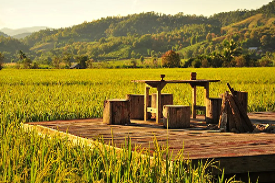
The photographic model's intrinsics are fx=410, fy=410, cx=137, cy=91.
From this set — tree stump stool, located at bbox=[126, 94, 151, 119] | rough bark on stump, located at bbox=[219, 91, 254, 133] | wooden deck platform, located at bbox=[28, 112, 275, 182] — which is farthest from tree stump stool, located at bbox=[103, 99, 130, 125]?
rough bark on stump, located at bbox=[219, 91, 254, 133]

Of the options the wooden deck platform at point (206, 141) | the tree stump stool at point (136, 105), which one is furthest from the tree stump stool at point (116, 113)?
the tree stump stool at point (136, 105)

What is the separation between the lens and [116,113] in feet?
27.2

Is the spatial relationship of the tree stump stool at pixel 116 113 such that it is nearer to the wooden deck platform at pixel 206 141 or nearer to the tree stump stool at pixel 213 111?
the wooden deck platform at pixel 206 141

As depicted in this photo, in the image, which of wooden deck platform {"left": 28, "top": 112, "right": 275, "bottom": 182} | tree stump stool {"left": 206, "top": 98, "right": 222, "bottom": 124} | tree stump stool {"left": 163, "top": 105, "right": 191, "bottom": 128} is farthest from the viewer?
tree stump stool {"left": 206, "top": 98, "right": 222, "bottom": 124}

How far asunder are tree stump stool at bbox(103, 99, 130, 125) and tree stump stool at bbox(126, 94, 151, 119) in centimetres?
96

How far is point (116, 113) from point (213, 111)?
2011mm

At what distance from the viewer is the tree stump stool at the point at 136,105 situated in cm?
932

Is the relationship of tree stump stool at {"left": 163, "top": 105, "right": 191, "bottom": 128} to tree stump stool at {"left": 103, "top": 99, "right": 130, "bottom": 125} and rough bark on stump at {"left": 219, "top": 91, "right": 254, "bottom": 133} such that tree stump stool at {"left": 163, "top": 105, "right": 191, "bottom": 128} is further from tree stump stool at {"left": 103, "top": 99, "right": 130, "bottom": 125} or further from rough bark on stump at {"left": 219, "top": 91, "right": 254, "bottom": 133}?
tree stump stool at {"left": 103, "top": 99, "right": 130, "bottom": 125}

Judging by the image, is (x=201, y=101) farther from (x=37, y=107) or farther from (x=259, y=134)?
(x=259, y=134)

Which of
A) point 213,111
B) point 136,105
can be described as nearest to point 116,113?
point 136,105

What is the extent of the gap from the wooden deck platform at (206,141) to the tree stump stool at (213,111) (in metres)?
0.18

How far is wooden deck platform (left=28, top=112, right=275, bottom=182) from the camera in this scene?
16.0 feet

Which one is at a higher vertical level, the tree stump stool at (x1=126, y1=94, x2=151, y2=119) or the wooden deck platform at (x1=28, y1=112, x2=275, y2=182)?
the tree stump stool at (x1=126, y1=94, x2=151, y2=119)

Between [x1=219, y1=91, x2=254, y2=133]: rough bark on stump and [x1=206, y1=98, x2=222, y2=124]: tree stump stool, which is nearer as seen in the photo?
[x1=219, y1=91, x2=254, y2=133]: rough bark on stump
